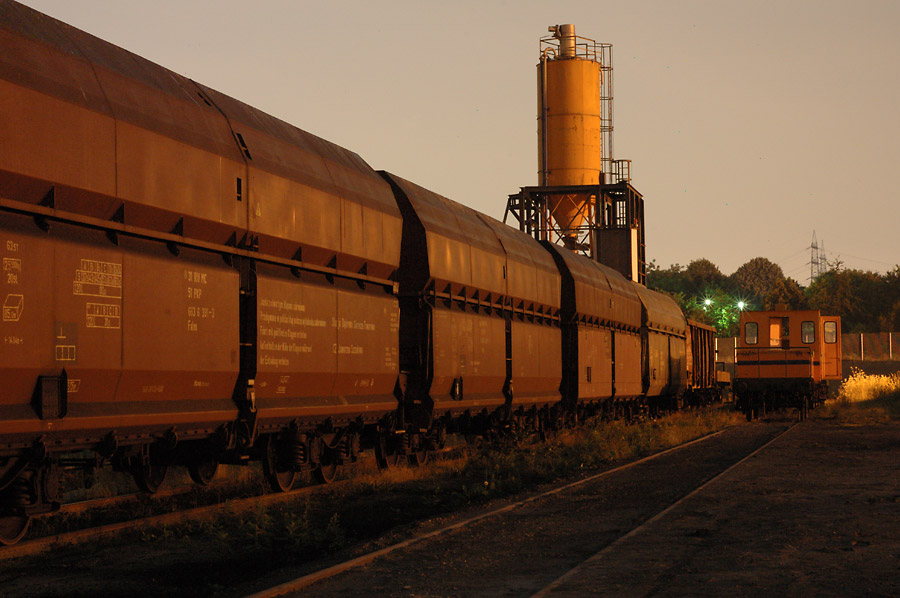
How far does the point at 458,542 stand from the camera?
10188 mm

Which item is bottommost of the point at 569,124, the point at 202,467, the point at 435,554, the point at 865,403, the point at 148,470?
the point at 865,403

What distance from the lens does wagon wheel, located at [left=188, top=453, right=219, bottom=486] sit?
1132 centimetres

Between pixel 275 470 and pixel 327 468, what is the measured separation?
1.95m

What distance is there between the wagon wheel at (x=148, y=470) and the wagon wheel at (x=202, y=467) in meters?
0.35

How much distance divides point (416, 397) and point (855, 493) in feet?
21.2

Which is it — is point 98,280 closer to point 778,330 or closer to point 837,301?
point 778,330

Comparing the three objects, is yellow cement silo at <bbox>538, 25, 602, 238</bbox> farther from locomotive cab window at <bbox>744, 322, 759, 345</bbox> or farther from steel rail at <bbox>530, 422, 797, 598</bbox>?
steel rail at <bbox>530, 422, 797, 598</bbox>

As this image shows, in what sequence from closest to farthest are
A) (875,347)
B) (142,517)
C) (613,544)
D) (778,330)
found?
(613,544)
(142,517)
(778,330)
(875,347)

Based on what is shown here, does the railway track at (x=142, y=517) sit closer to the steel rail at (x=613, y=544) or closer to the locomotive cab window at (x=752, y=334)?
the steel rail at (x=613, y=544)

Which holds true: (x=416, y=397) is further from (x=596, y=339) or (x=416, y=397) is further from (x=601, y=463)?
(x=596, y=339)

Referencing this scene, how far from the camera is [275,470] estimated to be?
42.8 feet

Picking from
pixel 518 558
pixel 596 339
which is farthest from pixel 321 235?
pixel 596 339

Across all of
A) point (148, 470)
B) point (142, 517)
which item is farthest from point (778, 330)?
point (148, 470)

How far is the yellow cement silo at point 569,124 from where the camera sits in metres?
46.3
